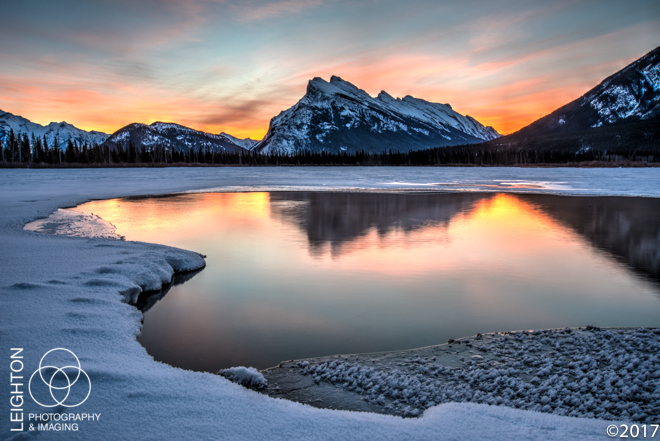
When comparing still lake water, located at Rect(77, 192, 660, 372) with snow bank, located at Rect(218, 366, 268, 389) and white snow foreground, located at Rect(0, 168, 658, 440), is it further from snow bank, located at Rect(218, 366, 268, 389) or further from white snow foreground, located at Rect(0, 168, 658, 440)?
white snow foreground, located at Rect(0, 168, 658, 440)

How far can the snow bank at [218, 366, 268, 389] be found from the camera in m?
4.99

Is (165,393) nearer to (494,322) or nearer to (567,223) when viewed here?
(494,322)

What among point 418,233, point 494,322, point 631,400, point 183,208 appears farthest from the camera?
point 183,208

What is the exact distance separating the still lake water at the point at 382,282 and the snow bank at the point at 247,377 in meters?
0.64

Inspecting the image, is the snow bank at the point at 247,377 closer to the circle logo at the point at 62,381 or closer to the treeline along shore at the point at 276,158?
the circle logo at the point at 62,381

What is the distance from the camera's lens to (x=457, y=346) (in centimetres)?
612

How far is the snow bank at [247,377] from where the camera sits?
4.99 m

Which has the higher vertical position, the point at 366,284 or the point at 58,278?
the point at 58,278

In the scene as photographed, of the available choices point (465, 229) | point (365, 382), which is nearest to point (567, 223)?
point (465, 229)

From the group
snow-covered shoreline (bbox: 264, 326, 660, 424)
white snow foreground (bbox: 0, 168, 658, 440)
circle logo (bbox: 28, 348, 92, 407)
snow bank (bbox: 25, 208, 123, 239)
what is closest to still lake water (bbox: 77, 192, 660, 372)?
snow-covered shoreline (bbox: 264, 326, 660, 424)

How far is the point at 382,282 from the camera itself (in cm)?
980

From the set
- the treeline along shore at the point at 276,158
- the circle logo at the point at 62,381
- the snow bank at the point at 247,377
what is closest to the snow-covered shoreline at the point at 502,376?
the snow bank at the point at 247,377

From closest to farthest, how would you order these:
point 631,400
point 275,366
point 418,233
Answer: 1. point 631,400
2. point 275,366
3. point 418,233

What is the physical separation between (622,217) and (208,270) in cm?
2029
